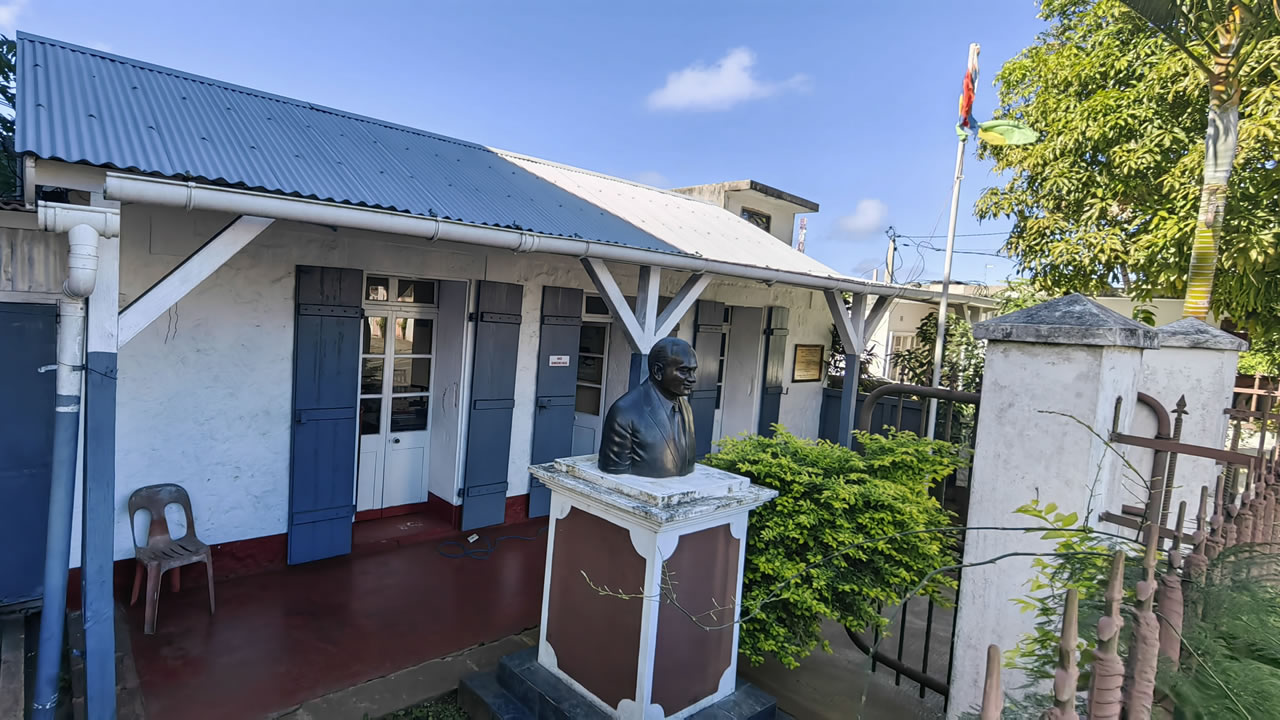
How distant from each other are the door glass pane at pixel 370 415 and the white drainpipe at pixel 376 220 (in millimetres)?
1864

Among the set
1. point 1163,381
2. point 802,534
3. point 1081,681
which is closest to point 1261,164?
point 1163,381

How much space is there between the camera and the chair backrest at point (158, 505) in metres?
3.92

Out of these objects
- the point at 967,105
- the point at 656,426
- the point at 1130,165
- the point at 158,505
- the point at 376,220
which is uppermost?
the point at 967,105

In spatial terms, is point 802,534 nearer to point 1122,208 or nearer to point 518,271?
point 518,271

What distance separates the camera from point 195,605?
4.00m

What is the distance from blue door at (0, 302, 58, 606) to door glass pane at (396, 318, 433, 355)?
86.1 inches

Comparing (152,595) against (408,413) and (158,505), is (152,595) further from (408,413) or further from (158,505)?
(408,413)

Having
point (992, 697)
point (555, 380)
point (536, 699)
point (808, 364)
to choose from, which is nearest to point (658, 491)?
point (536, 699)

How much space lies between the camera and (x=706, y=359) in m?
7.29

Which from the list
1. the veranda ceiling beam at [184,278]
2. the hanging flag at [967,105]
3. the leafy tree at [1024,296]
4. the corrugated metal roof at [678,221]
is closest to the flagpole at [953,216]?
the hanging flag at [967,105]

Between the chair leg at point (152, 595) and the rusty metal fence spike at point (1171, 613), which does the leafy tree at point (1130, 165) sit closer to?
the rusty metal fence spike at point (1171, 613)

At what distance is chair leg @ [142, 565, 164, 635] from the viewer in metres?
3.65

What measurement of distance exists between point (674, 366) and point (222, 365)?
124 inches

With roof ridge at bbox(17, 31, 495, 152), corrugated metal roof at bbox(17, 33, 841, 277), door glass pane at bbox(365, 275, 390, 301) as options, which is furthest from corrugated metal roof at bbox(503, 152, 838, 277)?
door glass pane at bbox(365, 275, 390, 301)
